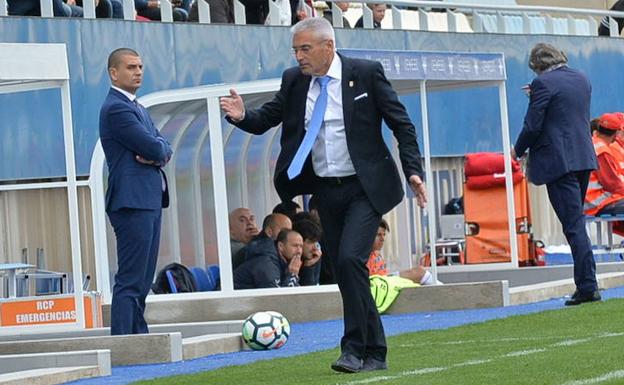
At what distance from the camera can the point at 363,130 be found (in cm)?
979

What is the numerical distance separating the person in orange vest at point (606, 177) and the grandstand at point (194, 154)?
3.71 ft

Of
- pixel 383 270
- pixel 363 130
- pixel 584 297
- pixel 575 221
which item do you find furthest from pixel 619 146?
pixel 363 130

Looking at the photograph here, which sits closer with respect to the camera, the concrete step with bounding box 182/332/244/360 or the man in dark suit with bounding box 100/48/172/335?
the concrete step with bounding box 182/332/244/360

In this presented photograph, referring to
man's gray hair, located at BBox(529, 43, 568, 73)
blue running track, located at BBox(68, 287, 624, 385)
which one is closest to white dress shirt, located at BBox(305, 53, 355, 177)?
blue running track, located at BBox(68, 287, 624, 385)

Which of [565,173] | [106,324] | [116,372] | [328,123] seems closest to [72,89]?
[106,324]

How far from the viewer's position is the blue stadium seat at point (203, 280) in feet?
53.3

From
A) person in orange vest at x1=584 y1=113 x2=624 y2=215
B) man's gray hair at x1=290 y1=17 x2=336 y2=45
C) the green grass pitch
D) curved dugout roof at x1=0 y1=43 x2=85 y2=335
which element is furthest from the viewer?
person in orange vest at x1=584 y1=113 x2=624 y2=215

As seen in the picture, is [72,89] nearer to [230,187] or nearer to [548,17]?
[230,187]

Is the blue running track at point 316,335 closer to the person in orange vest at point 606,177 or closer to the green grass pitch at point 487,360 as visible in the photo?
the green grass pitch at point 487,360

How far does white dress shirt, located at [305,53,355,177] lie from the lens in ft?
32.0

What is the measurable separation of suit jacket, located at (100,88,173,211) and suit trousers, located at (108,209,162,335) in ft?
0.29

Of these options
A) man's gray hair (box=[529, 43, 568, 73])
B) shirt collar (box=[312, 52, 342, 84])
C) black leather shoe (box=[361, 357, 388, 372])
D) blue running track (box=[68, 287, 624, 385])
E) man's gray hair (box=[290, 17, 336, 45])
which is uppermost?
man's gray hair (box=[529, 43, 568, 73])

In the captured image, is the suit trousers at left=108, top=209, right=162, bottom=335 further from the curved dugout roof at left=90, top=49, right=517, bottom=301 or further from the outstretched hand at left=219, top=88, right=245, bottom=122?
the curved dugout roof at left=90, top=49, right=517, bottom=301

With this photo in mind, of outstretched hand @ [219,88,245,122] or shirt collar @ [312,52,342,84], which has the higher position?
shirt collar @ [312,52,342,84]
